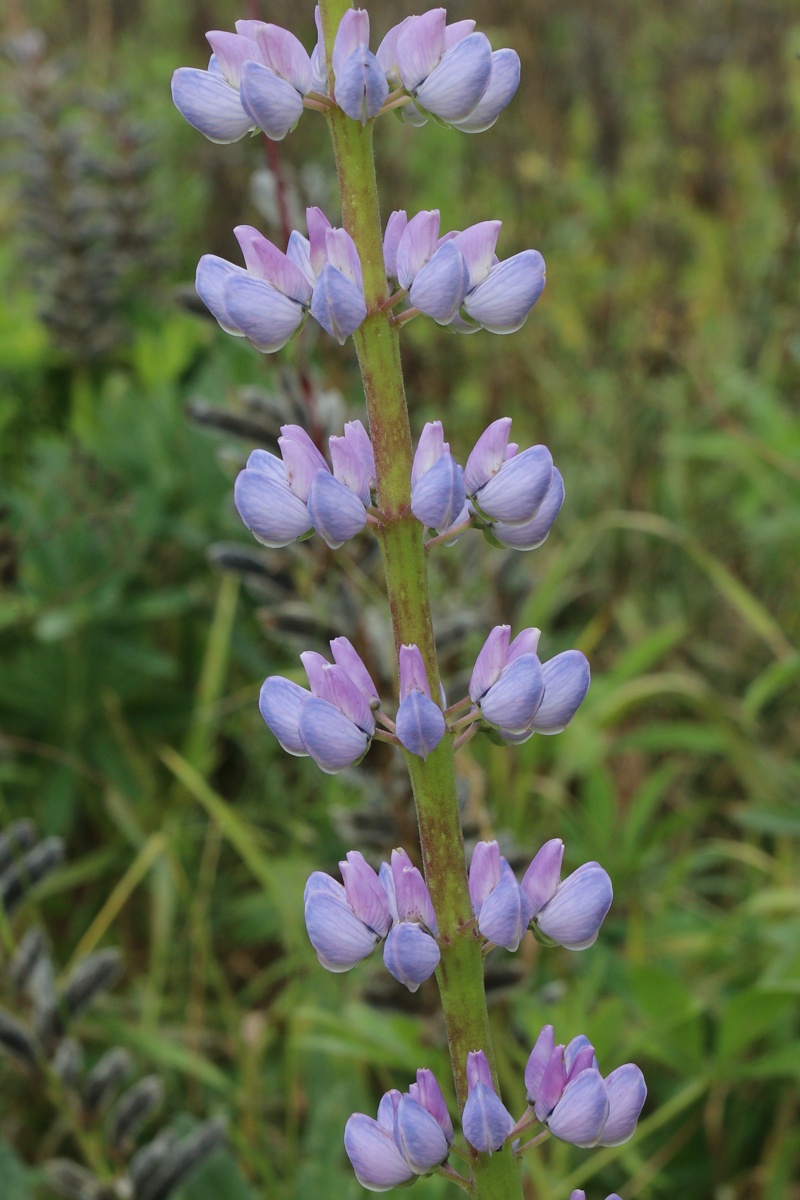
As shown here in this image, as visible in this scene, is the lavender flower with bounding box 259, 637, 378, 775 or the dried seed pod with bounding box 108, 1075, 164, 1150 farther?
the dried seed pod with bounding box 108, 1075, 164, 1150

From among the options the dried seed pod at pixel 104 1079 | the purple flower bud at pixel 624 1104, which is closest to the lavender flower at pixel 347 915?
the purple flower bud at pixel 624 1104

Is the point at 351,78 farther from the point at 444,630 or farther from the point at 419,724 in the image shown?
the point at 444,630

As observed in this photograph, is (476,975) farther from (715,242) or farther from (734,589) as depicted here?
(715,242)

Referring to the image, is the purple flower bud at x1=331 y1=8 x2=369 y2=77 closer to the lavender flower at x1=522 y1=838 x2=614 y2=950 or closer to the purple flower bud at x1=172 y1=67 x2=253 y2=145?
the purple flower bud at x1=172 y1=67 x2=253 y2=145

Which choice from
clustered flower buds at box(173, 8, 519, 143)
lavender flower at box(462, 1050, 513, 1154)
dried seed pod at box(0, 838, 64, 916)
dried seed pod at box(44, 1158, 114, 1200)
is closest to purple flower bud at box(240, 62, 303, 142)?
clustered flower buds at box(173, 8, 519, 143)

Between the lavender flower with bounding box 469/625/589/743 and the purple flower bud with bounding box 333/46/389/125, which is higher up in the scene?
the purple flower bud with bounding box 333/46/389/125

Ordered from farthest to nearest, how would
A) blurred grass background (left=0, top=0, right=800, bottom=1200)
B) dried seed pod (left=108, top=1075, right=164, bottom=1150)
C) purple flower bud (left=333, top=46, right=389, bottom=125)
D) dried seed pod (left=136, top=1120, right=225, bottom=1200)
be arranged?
blurred grass background (left=0, top=0, right=800, bottom=1200) → dried seed pod (left=108, top=1075, right=164, bottom=1150) → dried seed pod (left=136, top=1120, right=225, bottom=1200) → purple flower bud (left=333, top=46, right=389, bottom=125)

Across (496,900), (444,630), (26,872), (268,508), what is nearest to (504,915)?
(496,900)

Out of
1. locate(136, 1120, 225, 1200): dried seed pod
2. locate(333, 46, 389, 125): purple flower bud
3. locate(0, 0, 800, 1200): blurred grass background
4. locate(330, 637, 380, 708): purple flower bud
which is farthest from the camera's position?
locate(0, 0, 800, 1200): blurred grass background
